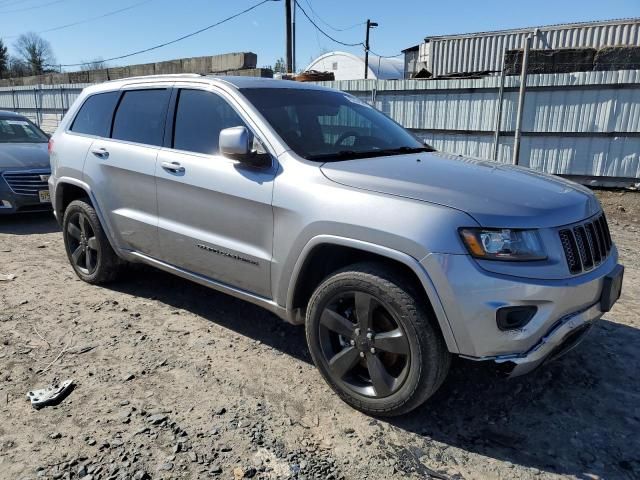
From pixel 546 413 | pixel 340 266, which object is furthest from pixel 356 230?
pixel 546 413

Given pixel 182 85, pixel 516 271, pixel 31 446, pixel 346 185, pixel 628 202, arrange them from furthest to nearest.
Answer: pixel 628 202, pixel 182 85, pixel 346 185, pixel 31 446, pixel 516 271

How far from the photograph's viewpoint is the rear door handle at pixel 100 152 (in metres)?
4.23

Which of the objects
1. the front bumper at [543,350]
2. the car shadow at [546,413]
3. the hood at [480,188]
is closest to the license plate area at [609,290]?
the front bumper at [543,350]

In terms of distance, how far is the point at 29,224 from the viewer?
752 centimetres

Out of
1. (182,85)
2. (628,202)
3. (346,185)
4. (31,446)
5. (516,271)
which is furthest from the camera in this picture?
(628,202)

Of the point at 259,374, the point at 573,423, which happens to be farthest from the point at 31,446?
the point at 573,423

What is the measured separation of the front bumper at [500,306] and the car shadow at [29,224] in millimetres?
6373

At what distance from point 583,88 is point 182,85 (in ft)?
25.9

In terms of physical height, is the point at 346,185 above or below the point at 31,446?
above

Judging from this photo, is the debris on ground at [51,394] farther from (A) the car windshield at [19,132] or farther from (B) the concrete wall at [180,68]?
(B) the concrete wall at [180,68]

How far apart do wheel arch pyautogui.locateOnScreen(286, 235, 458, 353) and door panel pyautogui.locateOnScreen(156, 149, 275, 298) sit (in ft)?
0.74

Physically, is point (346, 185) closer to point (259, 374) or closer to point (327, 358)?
point (327, 358)

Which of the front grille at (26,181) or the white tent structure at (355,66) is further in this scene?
the white tent structure at (355,66)

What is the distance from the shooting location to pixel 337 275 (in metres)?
2.78
